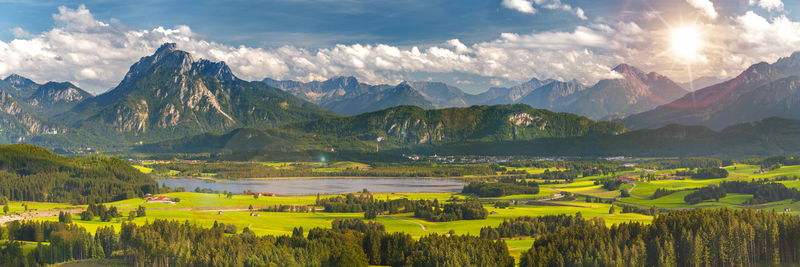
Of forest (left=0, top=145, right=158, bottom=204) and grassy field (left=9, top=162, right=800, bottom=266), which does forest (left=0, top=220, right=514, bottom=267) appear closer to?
grassy field (left=9, top=162, right=800, bottom=266)

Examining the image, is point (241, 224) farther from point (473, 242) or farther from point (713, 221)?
point (713, 221)

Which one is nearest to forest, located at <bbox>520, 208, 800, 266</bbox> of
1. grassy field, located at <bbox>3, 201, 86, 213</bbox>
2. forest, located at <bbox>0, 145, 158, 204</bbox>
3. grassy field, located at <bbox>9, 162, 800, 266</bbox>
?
grassy field, located at <bbox>9, 162, 800, 266</bbox>

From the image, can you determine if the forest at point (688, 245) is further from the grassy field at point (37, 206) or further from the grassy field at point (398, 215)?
the grassy field at point (37, 206)

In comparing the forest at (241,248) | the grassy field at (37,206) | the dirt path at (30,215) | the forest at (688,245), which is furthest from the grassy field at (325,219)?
the forest at (688,245)

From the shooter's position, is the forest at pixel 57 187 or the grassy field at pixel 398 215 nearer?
the grassy field at pixel 398 215

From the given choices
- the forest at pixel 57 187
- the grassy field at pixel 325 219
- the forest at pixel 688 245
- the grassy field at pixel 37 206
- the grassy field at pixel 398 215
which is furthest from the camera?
the forest at pixel 57 187

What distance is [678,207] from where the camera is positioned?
158250 millimetres

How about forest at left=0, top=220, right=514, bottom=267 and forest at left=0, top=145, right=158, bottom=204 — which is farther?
forest at left=0, top=145, right=158, bottom=204

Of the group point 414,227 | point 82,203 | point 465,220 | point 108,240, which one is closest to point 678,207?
point 465,220

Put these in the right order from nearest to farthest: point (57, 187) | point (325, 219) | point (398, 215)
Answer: point (325, 219) → point (398, 215) → point (57, 187)

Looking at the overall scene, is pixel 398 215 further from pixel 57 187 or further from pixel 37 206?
pixel 57 187

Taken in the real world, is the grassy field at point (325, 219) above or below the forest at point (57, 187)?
below

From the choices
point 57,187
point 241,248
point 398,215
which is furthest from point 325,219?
point 57,187

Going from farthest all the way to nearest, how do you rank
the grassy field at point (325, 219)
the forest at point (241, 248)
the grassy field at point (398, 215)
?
1. the grassy field at point (398, 215)
2. the grassy field at point (325, 219)
3. the forest at point (241, 248)
